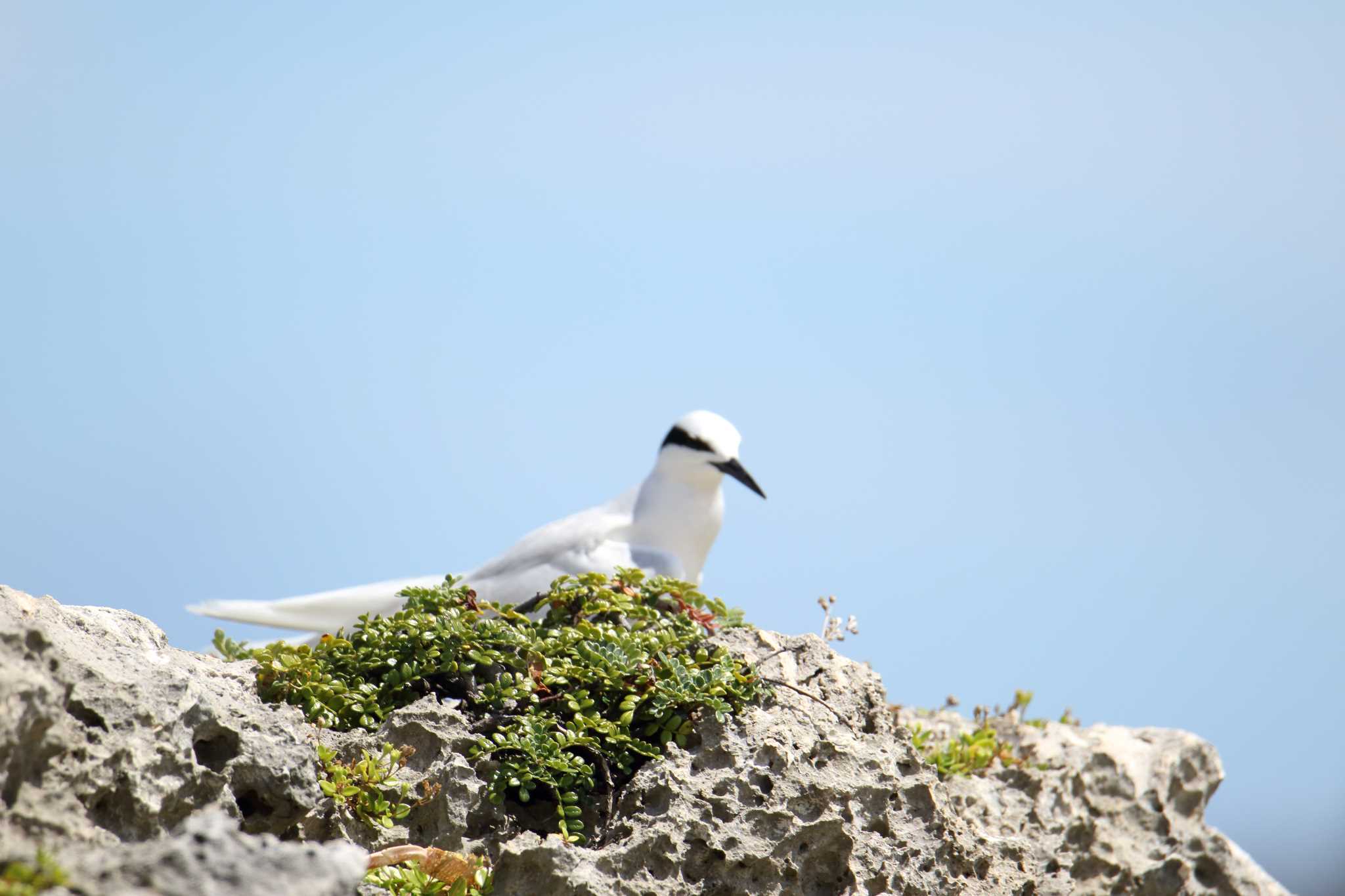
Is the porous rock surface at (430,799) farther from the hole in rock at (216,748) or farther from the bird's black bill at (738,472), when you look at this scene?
the bird's black bill at (738,472)

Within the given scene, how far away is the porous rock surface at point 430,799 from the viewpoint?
2773mm

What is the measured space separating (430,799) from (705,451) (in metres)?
5.01

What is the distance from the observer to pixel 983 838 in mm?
4711

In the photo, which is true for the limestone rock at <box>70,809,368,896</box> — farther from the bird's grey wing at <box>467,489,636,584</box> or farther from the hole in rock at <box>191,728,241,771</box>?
the bird's grey wing at <box>467,489,636,584</box>

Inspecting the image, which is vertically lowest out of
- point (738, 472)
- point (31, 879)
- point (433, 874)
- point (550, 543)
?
point (31, 879)

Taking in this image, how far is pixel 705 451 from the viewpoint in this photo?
344 inches

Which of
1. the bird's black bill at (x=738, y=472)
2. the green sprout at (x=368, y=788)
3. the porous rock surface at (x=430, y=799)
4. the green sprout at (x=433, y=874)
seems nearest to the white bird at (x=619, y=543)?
the bird's black bill at (x=738, y=472)

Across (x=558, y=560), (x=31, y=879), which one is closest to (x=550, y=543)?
(x=558, y=560)

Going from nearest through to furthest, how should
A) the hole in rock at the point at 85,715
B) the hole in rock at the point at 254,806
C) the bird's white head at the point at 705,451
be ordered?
the hole in rock at the point at 85,715, the hole in rock at the point at 254,806, the bird's white head at the point at 705,451

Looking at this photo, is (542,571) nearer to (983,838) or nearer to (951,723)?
(951,723)

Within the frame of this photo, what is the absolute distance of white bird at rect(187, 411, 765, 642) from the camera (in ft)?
26.0

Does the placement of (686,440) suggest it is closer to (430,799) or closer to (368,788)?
(430,799)

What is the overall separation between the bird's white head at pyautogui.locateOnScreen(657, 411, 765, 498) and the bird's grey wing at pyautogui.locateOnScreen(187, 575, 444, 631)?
212cm

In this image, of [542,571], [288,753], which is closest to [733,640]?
[288,753]
